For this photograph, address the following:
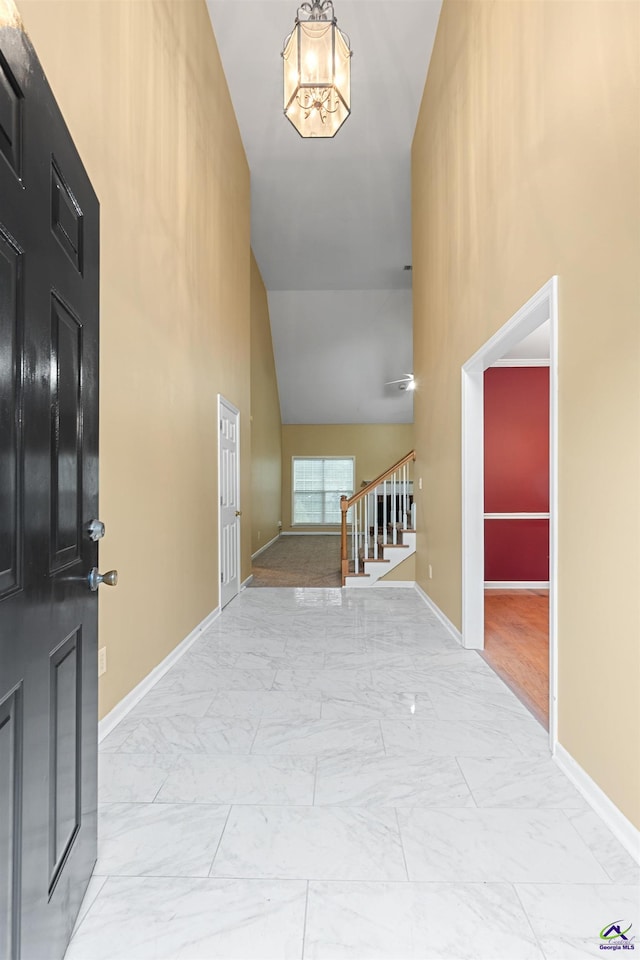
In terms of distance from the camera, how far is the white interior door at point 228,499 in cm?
499

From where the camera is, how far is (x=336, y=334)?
10781 mm

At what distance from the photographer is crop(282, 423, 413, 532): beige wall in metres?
13.2

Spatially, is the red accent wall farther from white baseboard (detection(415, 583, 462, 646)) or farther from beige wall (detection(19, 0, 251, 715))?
beige wall (detection(19, 0, 251, 715))

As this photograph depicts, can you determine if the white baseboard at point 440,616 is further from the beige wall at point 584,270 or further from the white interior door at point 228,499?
the white interior door at point 228,499

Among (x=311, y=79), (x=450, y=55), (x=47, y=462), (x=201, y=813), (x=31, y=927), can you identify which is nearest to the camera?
(x=31, y=927)

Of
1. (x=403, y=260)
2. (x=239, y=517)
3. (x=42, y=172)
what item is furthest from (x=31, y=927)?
(x=403, y=260)

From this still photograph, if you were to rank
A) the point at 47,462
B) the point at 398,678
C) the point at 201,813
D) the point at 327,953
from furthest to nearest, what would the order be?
the point at 398,678
the point at 201,813
the point at 327,953
the point at 47,462

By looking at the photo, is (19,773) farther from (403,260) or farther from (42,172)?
(403,260)

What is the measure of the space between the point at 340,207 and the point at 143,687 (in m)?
6.61

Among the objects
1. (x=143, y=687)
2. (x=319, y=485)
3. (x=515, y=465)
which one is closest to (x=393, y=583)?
(x=515, y=465)

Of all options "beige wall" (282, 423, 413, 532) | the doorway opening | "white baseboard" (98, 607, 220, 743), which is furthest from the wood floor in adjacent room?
"beige wall" (282, 423, 413, 532)

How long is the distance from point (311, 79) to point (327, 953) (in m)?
3.39

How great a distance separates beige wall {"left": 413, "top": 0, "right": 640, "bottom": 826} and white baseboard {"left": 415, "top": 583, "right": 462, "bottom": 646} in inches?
71.5

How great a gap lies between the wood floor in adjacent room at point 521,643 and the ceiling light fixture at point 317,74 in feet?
10.7
